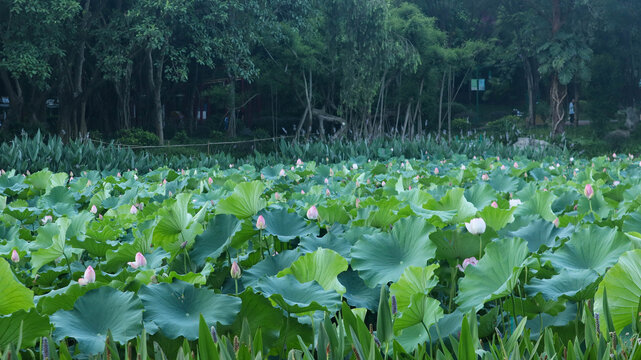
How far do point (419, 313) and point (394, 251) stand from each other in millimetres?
334

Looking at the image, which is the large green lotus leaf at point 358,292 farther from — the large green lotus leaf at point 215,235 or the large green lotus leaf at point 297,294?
the large green lotus leaf at point 215,235

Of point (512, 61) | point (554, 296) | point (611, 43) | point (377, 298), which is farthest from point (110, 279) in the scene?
point (512, 61)

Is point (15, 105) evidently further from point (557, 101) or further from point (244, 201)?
point (557, 101)

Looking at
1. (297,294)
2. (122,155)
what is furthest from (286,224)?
(122,155)

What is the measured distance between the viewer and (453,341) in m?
1.08

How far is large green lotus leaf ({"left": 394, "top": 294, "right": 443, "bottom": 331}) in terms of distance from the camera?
119cm

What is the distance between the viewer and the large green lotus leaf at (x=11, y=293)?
117 centimetres

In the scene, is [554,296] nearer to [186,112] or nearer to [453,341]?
[453,341]

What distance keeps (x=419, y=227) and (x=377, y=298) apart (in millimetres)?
208

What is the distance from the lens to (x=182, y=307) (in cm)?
126

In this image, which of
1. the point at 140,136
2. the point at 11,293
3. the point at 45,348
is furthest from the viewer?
the point at 140,136

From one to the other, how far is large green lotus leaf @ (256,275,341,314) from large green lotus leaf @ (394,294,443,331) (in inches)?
5.2

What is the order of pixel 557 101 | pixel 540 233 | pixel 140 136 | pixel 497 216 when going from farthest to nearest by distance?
pixel 557 101, pixel 140 136, pixel 497 216, pixel 540 233

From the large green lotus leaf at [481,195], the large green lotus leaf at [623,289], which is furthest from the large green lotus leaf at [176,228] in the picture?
the large green lotus leaf at [481,195]
